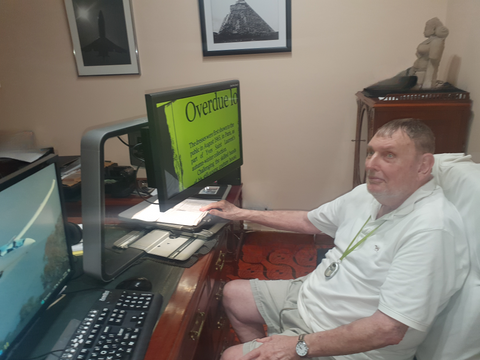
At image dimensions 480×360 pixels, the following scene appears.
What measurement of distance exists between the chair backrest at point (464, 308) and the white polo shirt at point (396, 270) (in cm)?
2

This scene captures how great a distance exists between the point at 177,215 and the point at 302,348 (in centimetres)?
67

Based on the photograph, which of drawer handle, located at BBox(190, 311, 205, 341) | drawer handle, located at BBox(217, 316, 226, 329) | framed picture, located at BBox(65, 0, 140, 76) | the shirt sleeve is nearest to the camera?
drawer handle, located at BBox(190, 311, 205, 341)

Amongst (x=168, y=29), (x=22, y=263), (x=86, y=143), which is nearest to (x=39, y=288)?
(x=22, y=263)

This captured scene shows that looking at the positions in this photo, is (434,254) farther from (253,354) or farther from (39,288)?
(39,288)

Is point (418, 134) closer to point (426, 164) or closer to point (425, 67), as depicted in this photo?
point (426, 164)

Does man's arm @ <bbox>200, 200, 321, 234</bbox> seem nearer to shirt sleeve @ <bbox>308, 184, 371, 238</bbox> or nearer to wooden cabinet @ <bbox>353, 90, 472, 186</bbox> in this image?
shirt sleeve @ <bbox>308, 184, 371, 238</bbox>

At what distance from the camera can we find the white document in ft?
4.28

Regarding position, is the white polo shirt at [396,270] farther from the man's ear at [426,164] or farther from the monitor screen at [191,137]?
the monitor screen at [191,137]

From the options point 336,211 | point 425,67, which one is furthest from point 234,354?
point 425,67

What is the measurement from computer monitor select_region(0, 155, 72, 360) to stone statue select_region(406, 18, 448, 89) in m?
1.70

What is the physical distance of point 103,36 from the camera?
2273mm

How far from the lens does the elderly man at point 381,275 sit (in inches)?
34.0

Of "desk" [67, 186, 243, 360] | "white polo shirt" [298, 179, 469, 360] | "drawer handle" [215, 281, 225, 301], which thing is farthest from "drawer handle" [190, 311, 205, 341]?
"white polo shirt" [298, 179, 469, 360]

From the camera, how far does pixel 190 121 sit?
3.97 ft
